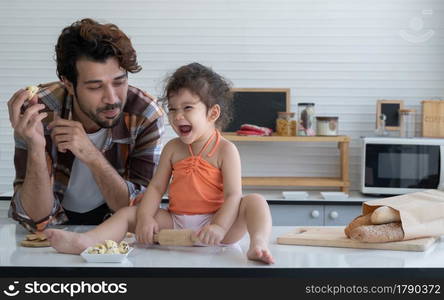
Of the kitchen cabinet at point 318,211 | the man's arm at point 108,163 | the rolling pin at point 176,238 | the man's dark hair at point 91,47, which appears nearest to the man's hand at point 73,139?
the man's arm at point 108,163

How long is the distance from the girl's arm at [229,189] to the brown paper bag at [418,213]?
1.21 ft

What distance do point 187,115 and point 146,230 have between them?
0.35m

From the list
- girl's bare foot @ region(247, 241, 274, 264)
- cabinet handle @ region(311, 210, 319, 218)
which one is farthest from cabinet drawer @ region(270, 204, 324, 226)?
girl's bare foot @ region(247, 241, 274, 264)

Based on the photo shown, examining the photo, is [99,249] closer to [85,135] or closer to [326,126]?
[85,135]

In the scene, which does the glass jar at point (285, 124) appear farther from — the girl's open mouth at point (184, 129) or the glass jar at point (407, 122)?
the girl's open mouth at point (184, 129)

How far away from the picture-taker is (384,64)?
15.6ft

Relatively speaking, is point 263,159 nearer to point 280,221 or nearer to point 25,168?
point 280,221

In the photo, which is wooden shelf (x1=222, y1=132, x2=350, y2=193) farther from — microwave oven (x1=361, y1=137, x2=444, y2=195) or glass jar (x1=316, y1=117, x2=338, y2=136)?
microwave oven (x1=361, y1=137, x2=444, y2=195)

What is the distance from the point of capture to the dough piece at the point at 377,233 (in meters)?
1.78

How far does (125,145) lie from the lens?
97.9 inches

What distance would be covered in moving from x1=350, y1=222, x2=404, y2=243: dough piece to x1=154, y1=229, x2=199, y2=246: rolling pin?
421 mm

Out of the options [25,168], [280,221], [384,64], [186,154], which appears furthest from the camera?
[384,64]

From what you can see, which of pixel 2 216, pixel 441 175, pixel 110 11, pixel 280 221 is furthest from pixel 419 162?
pixel 2 216

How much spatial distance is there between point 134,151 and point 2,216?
84.8 inches
